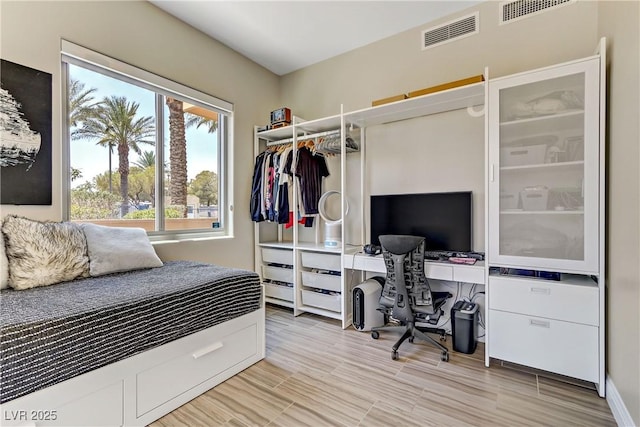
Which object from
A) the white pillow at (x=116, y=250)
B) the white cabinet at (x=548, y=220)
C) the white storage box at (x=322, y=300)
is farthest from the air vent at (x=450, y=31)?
the white pillow at (x=116, y=250)

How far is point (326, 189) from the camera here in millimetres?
3445

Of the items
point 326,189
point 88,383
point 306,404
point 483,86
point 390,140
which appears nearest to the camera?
point 88,383

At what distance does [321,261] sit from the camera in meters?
2.95

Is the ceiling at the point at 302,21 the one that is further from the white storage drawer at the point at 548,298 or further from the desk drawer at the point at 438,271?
the white storage drawer at the point at 548,298

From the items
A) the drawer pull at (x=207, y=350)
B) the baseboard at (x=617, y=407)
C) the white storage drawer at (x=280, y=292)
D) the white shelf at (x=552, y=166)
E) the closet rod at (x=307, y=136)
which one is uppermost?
the closet rod at (x=307, y=136)

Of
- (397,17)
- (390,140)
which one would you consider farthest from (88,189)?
(397,17)

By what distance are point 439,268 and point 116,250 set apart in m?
2.42

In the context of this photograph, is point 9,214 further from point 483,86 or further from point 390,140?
point 483,86

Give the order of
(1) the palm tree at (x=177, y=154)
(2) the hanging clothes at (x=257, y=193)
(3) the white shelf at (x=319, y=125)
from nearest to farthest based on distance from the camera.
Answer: (1) the palm tree at (x=177, y=154) < (3) the white shelf at (x=319, y=125) < (2) the hanging clothes at (x=257, y=193)

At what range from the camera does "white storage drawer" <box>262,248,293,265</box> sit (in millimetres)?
3180

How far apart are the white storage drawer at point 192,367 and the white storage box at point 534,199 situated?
209cm

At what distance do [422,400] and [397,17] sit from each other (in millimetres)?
3037

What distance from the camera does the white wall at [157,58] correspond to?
1.91 m

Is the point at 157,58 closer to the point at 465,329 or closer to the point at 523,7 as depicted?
the point at 523,7
